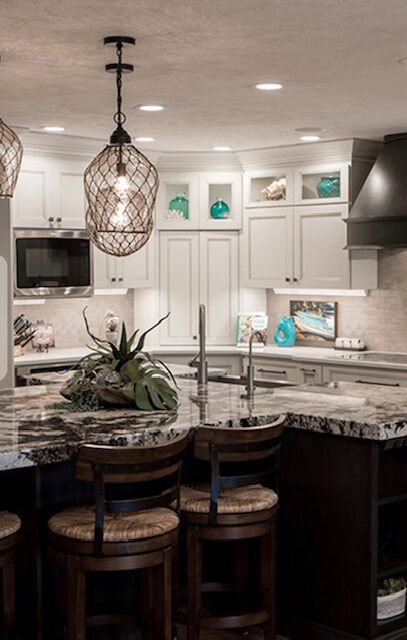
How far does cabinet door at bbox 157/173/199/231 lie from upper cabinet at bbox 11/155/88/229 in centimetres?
78

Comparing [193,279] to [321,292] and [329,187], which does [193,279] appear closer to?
[321,292]

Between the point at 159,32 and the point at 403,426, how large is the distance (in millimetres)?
1881

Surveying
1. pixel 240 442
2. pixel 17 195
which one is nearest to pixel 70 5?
pixel 240 442

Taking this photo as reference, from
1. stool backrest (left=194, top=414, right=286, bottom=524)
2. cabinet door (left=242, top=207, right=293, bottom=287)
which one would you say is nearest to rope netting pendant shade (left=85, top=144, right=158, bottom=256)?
stool backrest (left=194, top=414, right=286, bottom=524)

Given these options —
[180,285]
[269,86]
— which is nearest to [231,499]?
[269,86]

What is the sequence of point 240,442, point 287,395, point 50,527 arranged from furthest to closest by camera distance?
point 287,395 → point 240,442 → point 50,527

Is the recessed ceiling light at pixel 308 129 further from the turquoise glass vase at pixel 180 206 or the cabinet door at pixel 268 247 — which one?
the turquoise glass vase at pixel 180 206

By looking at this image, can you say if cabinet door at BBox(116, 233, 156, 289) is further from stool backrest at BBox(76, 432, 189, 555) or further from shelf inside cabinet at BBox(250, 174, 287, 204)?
stool backrest at BBox(76, 432, 189, 555)

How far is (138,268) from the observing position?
282 inches

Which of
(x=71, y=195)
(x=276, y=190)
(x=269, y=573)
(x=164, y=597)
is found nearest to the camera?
(x=164, y=597)

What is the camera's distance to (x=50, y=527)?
2.95m

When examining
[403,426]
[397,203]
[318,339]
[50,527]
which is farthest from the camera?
[318,339]

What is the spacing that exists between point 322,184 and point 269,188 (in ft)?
1.64

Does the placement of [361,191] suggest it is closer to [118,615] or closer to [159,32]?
[159,32]
